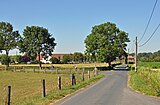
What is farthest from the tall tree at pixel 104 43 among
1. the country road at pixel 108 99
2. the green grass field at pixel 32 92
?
the country road at pixel 108 99

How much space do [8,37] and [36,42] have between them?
1359 cm

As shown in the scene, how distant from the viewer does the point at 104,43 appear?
8238 centimetres

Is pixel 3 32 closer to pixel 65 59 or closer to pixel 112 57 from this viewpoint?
pixel 112 57

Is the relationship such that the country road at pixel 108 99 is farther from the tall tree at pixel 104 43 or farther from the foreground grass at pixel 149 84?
the tall tree at pixel 104 43

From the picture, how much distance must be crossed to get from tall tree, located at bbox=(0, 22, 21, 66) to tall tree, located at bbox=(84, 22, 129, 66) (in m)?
33.3

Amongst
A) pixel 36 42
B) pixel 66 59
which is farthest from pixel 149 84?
pixel 66 59

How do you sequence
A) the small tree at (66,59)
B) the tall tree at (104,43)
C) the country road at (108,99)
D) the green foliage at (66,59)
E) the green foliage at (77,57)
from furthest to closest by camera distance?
the green foliage at (77,57) < the green foliage at (66,59) < the small tree at (66,59) < the tall tree at (104,43) < the country road at (108,99)

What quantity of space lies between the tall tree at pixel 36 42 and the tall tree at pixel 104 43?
21.5m

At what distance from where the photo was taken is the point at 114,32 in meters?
87.0

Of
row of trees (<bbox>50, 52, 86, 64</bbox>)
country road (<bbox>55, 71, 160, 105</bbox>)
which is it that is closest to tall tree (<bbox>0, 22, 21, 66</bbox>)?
row of trees (<bbox>50, 52, 86, 64</bbox>)

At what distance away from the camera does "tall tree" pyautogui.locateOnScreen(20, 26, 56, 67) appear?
101875 mm

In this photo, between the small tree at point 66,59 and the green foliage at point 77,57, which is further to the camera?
the green foliage at point 77,57

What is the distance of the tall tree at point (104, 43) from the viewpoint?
8188 cm

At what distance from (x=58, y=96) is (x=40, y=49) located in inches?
3239
